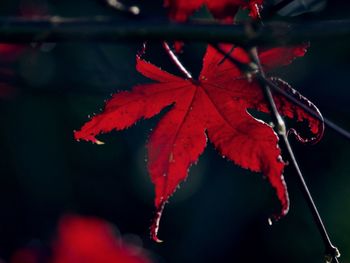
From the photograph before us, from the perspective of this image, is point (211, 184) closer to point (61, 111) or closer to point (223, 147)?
point (61, 111)

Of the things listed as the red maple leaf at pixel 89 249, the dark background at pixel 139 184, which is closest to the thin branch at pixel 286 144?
the red maple leaf at pixel 89 249

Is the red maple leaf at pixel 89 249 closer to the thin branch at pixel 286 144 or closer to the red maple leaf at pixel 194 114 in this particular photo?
the red maple leaf at pixel 194 114

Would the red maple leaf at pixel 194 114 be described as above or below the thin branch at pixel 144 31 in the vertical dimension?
below

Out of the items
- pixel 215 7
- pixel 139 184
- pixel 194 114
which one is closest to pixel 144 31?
pixel 215 7

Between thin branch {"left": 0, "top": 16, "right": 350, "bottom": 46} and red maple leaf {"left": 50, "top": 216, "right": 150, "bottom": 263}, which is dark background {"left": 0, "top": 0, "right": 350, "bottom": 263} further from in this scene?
thin branch {"left": 0, "top": 16, "right": 350, "bottom": 46}

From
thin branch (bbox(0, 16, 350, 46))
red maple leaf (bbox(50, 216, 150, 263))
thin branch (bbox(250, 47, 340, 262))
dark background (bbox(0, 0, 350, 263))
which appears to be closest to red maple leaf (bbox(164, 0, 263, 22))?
thin branch (bbox(250, 47, 340, 262))

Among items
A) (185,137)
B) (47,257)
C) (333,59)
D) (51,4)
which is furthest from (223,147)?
(51,4)
